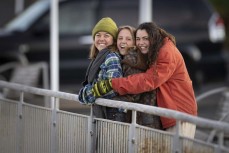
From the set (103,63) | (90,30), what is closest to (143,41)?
(103,63)

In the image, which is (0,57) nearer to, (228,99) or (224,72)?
(224,72)

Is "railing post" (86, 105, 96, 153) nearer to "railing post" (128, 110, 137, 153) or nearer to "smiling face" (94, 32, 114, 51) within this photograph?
"railing post" (128, 110, 137, 153)

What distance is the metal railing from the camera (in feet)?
17.2

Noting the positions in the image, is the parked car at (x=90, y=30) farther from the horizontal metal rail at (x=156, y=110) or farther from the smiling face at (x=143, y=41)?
A: the smiling face at (x=143, y=41)

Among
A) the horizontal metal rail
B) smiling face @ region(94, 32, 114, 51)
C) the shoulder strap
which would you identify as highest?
smiling face @ region(94, 32, 114, 51)

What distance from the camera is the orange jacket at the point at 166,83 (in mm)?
6043

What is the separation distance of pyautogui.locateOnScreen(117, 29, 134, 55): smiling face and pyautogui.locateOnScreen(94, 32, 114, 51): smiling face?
0.10m

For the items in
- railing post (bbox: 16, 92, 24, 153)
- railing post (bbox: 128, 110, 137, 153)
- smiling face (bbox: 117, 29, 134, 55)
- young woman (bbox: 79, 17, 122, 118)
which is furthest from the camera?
railing post (bbox: 16, 92, 24, 153)

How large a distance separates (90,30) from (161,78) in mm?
8799

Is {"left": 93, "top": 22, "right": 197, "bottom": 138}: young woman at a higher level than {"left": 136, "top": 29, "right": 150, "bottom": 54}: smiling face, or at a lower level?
lower

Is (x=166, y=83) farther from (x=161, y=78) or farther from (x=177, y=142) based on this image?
(x=177, y=142)

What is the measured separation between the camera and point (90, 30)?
14.8 meters

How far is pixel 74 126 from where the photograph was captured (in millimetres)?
6402

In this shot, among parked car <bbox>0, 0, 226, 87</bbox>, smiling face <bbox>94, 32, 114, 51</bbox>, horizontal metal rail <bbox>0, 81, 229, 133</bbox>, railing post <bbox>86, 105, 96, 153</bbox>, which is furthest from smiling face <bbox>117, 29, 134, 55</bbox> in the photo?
parked car <bbox>0, 0, 226, 87</bbox>
